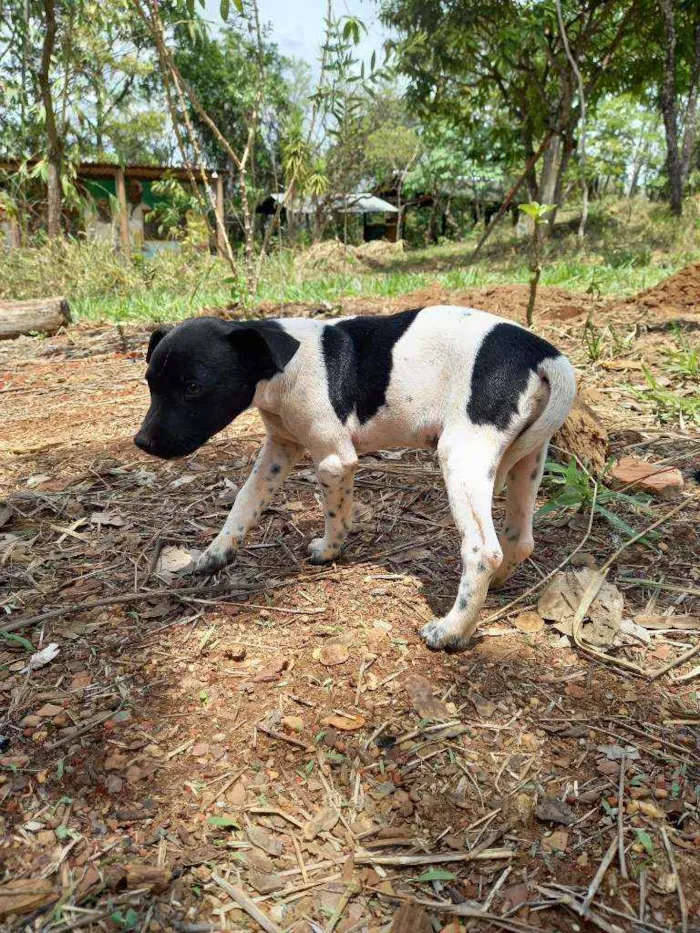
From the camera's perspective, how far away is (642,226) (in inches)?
726

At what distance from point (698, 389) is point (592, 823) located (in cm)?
393

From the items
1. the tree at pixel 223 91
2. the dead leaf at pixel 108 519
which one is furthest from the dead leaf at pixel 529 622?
A: the tree at pixel 223 91

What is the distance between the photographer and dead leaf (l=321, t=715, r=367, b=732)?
7.41ft

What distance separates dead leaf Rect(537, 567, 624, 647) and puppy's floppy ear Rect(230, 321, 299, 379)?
1.45m

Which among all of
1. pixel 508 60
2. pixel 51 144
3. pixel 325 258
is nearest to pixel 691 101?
pixel 508 60

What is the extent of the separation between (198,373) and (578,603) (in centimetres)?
176

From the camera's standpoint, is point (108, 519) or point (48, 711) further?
point (108, 519)

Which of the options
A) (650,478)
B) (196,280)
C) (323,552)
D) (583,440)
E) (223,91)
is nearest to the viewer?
(323,552)

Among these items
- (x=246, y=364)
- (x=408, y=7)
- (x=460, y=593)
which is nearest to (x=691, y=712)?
(x=460, y=593)

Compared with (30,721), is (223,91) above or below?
above

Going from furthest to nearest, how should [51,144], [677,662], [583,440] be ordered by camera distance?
[51,144], [583,440], [677,662]

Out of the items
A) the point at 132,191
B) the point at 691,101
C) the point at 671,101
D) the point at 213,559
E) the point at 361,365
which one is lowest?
the point at 213,559

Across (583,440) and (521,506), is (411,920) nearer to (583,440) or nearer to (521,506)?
(521,506)

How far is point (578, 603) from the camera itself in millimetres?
2818
